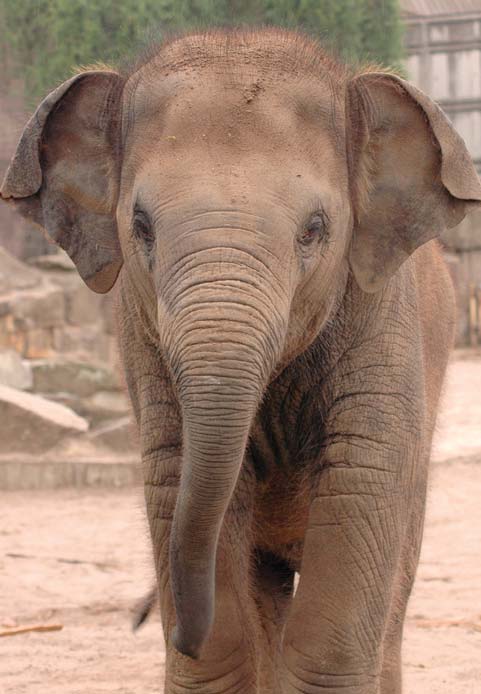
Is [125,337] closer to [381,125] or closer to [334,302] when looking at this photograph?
[334,302]

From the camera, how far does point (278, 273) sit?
321cm

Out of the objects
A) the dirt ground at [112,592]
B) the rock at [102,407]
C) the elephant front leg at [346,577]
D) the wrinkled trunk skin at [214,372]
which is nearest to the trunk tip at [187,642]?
the wrinkled trunk skin at [214,372]

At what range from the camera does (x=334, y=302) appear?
3674 millimetres

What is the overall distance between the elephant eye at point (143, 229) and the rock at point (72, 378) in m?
7.97

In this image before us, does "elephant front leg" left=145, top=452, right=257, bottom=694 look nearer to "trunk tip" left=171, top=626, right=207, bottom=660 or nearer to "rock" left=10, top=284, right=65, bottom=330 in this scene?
"trunk tip" left=171, top=626, right=207, bottom=660

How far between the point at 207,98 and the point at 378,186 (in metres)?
0.55

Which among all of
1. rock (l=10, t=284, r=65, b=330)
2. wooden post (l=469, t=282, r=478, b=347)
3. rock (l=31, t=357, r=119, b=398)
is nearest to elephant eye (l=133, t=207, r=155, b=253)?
rock (l=31, t=357, r=119, b=398)

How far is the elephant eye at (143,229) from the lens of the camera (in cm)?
340

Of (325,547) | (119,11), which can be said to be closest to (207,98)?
(325,547)

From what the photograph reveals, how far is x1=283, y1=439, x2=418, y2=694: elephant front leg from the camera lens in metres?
3.66

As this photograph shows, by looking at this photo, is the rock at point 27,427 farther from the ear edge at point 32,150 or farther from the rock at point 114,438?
the ear edge at point 32,150

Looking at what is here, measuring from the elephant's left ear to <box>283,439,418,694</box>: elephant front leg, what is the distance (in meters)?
0.49

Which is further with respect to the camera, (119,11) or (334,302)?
(119,11)

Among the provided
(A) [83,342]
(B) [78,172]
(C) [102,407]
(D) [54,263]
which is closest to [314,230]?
(B) [78,172]
